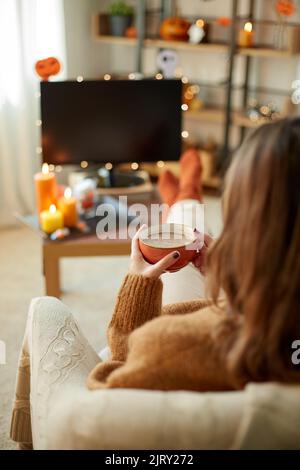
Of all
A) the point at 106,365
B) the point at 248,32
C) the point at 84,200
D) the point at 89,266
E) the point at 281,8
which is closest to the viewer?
the point at 106,365

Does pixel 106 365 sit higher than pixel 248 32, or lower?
lower

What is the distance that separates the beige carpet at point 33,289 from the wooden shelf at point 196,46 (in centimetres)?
99

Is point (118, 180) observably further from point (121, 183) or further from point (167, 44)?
→ point (167, 44)

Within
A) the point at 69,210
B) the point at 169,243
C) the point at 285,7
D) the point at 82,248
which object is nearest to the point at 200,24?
the point at 285,7

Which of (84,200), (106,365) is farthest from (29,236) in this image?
(106,365)

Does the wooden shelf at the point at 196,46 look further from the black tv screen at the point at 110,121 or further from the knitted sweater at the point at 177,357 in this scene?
the knitted sweater at the point at 177,357

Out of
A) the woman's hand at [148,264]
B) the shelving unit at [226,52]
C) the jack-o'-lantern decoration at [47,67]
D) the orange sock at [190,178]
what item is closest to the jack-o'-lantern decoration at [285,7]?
the shelving unit at [226,52]

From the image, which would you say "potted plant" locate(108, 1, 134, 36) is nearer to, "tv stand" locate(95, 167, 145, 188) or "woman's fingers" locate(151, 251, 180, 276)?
"tv stand" locate(95, 167, 145, 188)

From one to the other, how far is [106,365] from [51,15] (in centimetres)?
282

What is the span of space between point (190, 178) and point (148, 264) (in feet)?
3.81

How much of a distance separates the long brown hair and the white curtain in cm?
270

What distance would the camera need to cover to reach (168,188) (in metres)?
2.55
